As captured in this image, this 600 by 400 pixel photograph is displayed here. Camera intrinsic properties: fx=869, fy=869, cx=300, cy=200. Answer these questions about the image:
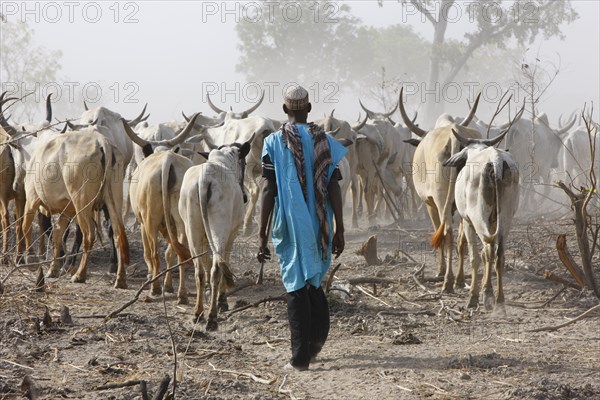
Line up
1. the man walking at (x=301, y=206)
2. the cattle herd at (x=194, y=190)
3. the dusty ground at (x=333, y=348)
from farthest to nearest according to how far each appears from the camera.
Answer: the cattle herd at (x=194, y=190)
the man walking at (x=301, y=206)
the dusty ground at (x=333, y=348)

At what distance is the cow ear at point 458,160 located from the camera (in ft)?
26.2

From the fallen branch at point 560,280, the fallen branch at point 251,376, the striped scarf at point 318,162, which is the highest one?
the striped scarf at point 318,162

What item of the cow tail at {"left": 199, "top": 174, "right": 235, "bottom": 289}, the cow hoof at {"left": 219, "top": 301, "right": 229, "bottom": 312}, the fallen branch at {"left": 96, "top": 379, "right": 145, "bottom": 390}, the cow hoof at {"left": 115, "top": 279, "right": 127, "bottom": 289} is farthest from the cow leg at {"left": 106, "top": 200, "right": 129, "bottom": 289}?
the fallen branch at {"left": 96, "top": 379, "right": 145, "bottom": 390}

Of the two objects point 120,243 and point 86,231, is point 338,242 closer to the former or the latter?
point 120,243

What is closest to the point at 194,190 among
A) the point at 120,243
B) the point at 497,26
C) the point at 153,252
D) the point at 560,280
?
the point at 153,252

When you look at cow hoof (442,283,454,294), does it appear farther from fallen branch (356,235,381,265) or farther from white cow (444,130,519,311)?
fallen branch (356,235,381,265)

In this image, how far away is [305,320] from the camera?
5684 millimetres

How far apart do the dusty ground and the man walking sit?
0.44 m

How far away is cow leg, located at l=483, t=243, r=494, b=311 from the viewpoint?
754 centimetres

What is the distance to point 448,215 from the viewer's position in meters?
8.69

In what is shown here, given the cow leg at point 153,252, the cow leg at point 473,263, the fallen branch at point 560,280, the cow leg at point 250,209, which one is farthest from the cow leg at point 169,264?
the cow leg at point 250,209

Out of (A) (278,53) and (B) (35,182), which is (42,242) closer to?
(B) (35,182)

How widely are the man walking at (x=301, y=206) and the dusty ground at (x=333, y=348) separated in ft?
1.45

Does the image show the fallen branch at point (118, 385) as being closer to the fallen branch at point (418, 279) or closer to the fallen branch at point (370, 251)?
the fallen branch at point (418, 279)
